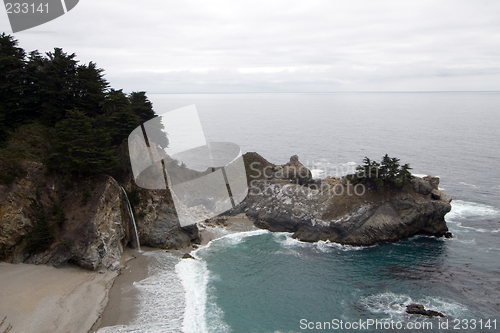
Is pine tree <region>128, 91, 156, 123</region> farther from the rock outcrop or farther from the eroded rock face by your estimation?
the rock outcrop

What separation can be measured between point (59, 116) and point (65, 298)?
21745 millimetres

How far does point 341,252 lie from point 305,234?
4876 mm

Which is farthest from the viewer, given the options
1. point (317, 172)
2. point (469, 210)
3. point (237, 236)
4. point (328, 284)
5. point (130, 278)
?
point (317, 172)

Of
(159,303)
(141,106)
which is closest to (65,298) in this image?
(159,303)

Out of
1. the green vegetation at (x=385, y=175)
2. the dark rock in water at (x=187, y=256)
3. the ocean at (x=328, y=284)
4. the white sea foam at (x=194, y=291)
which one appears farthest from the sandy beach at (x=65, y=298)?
the green vegetation at (x=385, y=175)

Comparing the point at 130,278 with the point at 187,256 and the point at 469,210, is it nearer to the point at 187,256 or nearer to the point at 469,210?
the point at 187,256

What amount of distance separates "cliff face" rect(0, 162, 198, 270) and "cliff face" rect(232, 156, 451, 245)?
1880cm

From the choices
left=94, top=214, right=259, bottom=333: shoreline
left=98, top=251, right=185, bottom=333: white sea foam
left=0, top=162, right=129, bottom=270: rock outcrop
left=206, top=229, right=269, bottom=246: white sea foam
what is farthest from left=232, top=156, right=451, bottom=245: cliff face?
left=0, top=162, right=129, bottom=270: rock outcrop

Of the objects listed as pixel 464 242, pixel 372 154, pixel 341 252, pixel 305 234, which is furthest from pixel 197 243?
pixel 372 154

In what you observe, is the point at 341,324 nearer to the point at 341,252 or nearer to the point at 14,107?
the point at 341,252

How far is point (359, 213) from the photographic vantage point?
39594mm

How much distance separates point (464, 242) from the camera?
39.2 m

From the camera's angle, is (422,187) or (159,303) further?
(422,187)

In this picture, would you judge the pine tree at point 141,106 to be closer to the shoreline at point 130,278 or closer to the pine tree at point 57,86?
the pine tree at point 57,86
